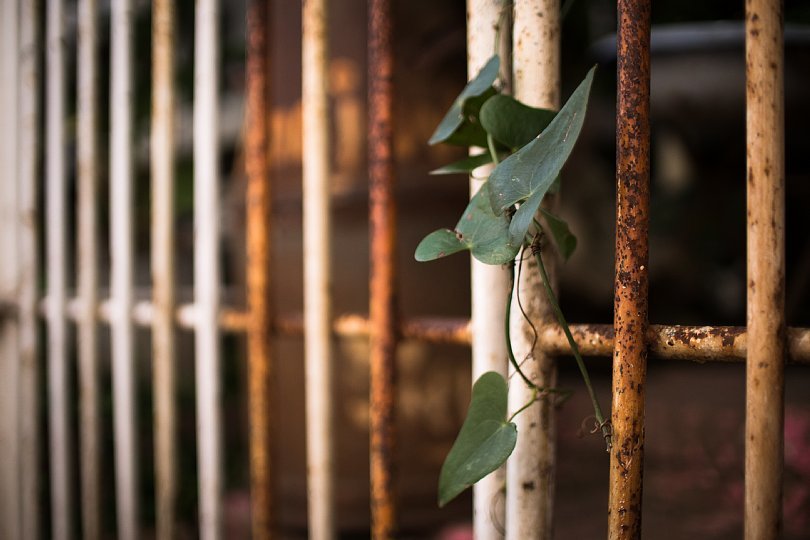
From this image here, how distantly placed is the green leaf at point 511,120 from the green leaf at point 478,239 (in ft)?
0.19

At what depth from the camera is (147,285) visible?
3521 millimetres

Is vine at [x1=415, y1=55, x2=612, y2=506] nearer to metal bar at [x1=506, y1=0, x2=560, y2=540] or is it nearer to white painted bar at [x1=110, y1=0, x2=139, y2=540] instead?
metal bar at [x1=506, y1=0, x2=560, y2=540]

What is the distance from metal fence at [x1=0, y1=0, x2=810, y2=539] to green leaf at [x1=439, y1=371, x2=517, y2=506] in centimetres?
7

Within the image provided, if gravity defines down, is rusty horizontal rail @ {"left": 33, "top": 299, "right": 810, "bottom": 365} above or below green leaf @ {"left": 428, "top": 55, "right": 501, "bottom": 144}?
below

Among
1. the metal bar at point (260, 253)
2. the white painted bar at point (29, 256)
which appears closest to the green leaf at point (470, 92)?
the metal bar at point (260, 253)

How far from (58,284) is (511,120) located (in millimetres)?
1059

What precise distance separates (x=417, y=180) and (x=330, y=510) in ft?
2.38

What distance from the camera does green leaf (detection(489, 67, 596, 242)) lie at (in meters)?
0.46

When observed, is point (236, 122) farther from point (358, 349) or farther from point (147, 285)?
point (358, 349)

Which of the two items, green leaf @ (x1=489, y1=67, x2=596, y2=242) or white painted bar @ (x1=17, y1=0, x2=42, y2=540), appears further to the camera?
white painted bar @ (x1=17, y1=0, x2=42, y2=540)

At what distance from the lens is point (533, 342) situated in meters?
0.62

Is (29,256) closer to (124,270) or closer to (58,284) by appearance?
(58,284)

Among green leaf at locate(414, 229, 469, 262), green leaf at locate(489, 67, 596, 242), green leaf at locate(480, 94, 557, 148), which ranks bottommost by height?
green leaf at locate(414, 229, 469, 262)

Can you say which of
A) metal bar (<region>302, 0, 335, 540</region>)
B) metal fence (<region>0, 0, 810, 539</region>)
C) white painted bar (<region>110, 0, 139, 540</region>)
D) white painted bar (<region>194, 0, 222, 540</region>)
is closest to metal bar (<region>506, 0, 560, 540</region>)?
metal fence (<region>0, 0, 810, 539</region>)
